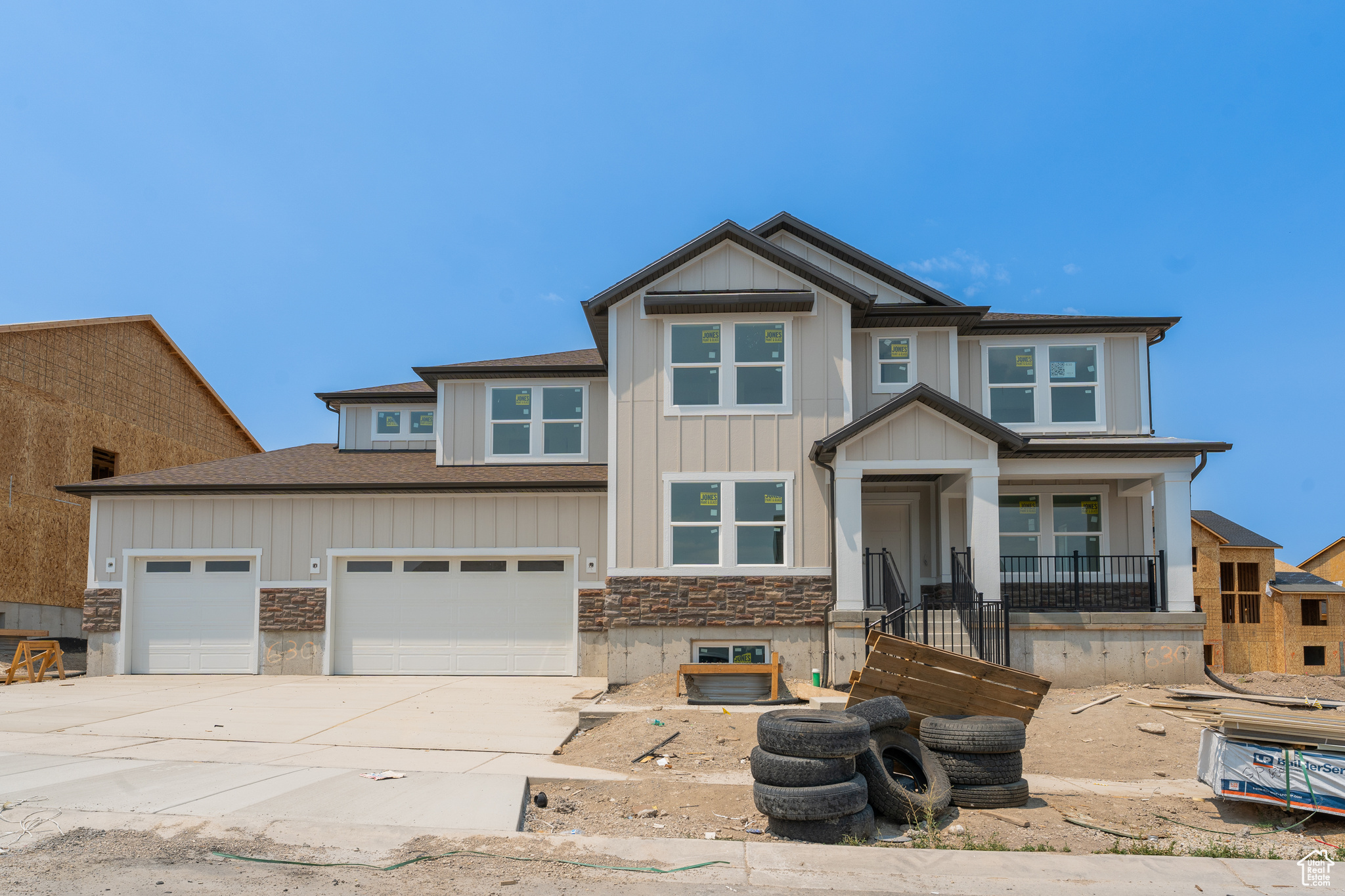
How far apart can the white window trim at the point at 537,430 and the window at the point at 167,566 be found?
19.5 feet

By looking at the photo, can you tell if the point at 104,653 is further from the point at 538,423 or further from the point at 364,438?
the point at 538,423

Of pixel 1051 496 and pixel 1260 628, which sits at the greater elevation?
pixel 1051 496

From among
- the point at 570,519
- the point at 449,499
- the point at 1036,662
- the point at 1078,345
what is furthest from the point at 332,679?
the point at 1078,345

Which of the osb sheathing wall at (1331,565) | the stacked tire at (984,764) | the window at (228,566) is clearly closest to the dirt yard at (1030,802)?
the stacked tire at (984,764)

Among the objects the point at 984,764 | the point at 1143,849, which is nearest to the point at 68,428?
the point at 984,764

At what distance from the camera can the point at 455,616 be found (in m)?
17.6

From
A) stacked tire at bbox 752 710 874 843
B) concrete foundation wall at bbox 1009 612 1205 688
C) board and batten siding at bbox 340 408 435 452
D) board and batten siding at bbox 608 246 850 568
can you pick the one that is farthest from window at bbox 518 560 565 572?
stacked tire at bbox 752 710 874 843

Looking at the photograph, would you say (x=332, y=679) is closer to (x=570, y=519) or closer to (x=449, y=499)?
(x=449, y=499)

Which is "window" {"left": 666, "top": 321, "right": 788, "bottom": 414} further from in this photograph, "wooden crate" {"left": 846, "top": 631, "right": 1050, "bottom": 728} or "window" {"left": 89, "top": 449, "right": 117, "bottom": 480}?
"window" {"left": 89, "top": 449, "right": 117, "bottom": 480}

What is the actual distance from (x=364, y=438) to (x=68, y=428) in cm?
1041

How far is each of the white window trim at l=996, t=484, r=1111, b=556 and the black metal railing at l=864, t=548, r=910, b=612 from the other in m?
2.99

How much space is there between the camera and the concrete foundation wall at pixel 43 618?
907 inches

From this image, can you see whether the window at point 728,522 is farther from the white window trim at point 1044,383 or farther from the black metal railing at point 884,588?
the white window trim at point 1044,383

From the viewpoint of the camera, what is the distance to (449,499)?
58.0 feet
